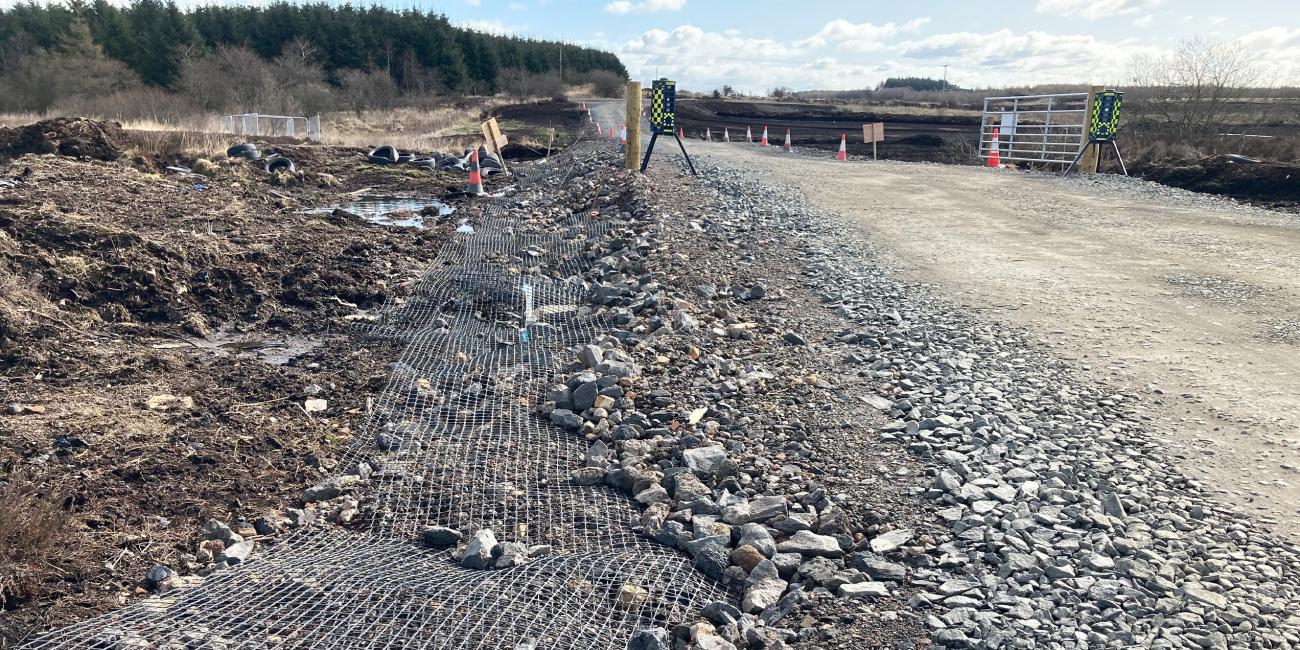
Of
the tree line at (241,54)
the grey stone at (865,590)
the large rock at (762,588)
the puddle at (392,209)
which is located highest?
the tree line at (241,54)

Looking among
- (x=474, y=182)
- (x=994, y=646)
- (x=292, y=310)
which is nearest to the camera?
(x=994, y=646)

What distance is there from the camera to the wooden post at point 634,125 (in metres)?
15.0

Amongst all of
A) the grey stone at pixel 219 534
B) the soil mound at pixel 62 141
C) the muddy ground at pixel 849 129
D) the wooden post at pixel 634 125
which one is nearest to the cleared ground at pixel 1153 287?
the wooden post at pixel 634 125

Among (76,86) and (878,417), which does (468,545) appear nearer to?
(878,417)

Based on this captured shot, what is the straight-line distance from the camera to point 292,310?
848 cm

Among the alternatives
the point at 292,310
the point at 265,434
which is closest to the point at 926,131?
the point at 292,310

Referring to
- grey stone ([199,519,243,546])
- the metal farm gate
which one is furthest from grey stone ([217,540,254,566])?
the metal farm gate

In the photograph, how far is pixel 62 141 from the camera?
17562 mm

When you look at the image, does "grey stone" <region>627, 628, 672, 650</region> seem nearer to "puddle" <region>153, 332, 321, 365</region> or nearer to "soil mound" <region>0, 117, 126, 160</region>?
"puddle" <region>153, 332, 321, 365</region>

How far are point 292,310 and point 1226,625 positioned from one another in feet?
26.4

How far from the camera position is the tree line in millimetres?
38812

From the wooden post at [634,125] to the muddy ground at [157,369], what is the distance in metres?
3.78

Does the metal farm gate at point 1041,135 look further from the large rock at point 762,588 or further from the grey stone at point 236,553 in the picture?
the grey stone at point 236,553

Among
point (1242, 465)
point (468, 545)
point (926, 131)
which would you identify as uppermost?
point (926, 131)
